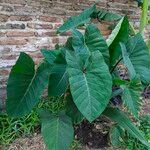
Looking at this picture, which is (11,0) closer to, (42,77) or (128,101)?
(42,77)

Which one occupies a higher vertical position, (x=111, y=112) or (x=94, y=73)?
(x=94, y=73)

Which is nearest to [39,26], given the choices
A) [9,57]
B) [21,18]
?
[21,18]

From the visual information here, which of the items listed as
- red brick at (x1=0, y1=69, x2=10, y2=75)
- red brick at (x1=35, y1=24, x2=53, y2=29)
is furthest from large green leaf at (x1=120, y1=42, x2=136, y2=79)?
red brick at (x1=0, y1=69, x2=10, y2=75)

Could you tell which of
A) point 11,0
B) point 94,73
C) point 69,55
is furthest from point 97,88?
point 11,0

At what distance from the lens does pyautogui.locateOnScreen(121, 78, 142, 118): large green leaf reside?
220 centimetres

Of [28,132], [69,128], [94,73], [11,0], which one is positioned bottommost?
[28,132]

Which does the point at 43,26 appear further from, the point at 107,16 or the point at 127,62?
the point at 127,62

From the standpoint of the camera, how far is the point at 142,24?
141 inches

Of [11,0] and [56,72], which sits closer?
[56,72]

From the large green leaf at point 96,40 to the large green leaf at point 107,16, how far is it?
98 cm

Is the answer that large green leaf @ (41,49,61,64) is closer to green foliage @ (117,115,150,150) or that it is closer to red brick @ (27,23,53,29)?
red brick @ (27,23,53,29)

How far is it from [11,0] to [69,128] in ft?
4.58

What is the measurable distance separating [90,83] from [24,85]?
0.62m

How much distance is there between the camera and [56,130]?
2268mm
